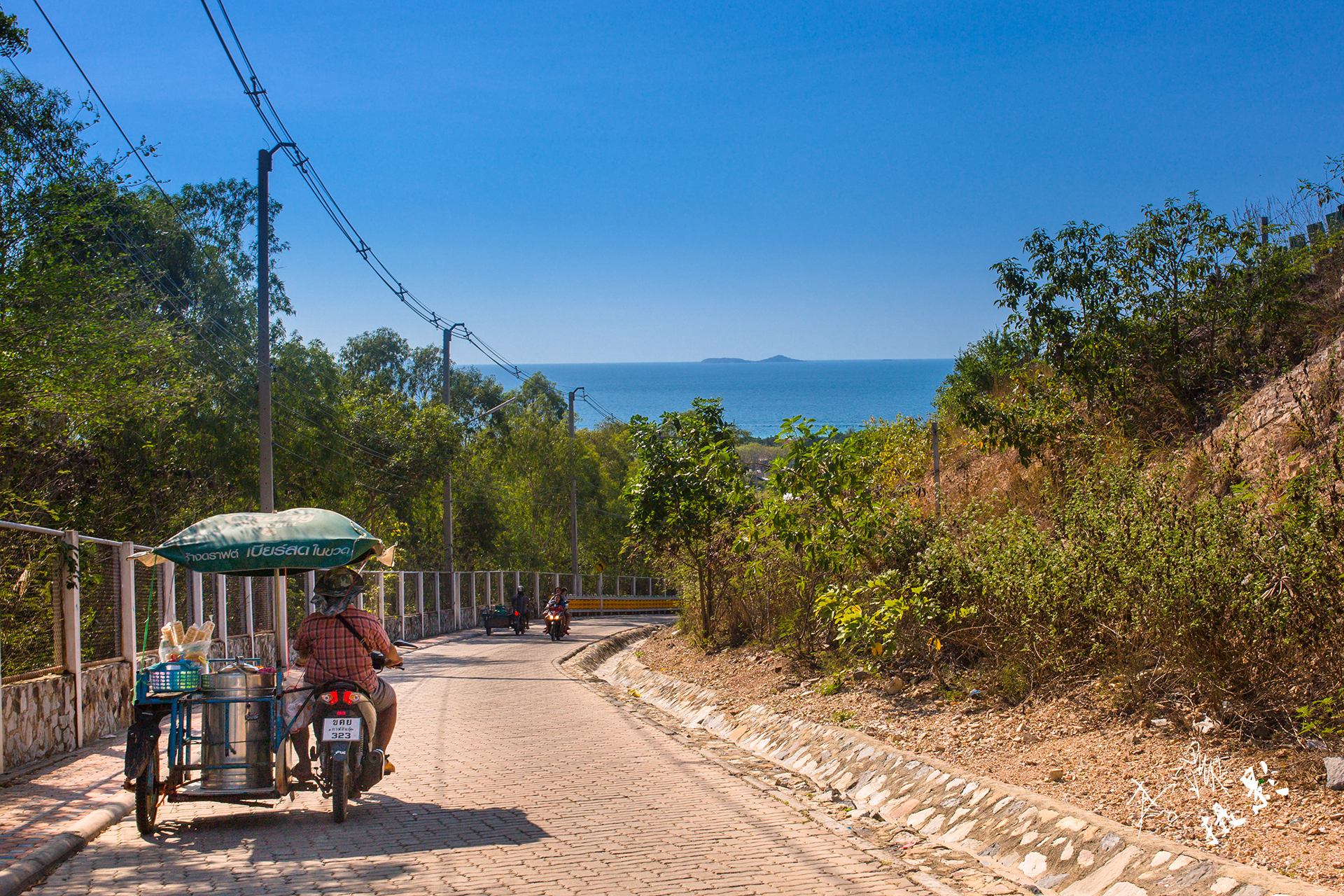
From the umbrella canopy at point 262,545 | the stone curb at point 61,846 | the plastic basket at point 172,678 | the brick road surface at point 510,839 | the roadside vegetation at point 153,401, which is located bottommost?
the brick road surface at point 510,839

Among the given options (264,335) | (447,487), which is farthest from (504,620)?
(264,335)

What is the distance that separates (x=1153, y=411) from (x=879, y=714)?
6.17 meters

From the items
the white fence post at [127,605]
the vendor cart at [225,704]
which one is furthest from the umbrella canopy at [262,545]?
the white fence post at [127,605]

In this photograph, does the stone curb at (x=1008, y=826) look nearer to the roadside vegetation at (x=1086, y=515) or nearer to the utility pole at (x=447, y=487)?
the roadside vegetation at (x=1086, y=515)

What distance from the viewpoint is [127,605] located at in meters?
11.7

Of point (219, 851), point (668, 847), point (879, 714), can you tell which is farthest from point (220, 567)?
point (879, 714)

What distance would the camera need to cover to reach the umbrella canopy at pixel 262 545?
7625mm

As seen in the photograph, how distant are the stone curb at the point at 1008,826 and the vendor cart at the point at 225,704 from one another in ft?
13.8

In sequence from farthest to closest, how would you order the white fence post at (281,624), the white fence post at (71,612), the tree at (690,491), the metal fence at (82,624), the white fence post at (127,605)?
the tree at (690,491)
the white fence post at (127,605)
the white fence post at (71,612)
the white fence post at (281,624)
the metal fence at (82,624)

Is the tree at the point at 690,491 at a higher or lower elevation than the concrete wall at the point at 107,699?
higher

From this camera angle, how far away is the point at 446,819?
739cm

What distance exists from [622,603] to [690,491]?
39213mm

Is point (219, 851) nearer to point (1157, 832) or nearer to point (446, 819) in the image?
point (446, 819)

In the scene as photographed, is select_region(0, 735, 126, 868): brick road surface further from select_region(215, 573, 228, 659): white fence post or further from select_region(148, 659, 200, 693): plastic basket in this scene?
select_region(215, 573, 228, 659): white fence post
